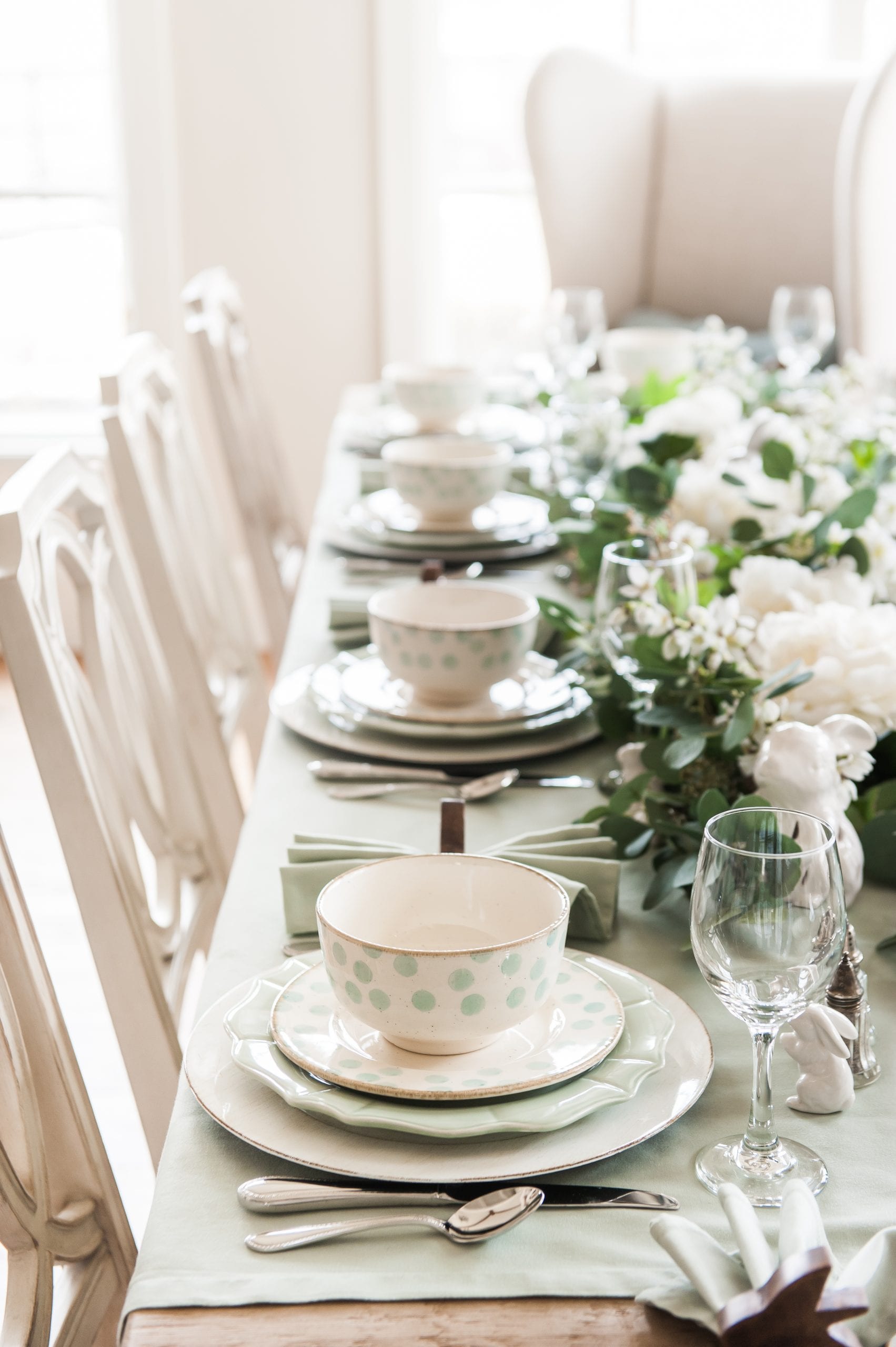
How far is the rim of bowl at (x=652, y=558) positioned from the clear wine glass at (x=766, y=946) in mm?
397

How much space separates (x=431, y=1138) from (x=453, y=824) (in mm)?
270

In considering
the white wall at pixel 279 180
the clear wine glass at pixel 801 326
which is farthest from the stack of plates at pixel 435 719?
the white wall at pixel 279 180

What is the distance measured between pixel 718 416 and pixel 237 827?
703mm

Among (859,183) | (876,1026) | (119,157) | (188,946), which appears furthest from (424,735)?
(119,157)

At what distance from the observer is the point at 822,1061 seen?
67 centimetres

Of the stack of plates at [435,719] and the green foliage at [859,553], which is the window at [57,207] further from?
the green foliage at [859,553]

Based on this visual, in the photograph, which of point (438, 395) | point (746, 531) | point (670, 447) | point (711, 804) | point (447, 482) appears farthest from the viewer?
point (438, 395)

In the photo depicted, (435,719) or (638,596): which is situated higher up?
(638,596)

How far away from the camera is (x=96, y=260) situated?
387 cm

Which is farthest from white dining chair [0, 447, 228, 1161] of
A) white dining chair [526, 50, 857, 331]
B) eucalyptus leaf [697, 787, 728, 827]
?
white dining chair [526, 50, 857, 331]

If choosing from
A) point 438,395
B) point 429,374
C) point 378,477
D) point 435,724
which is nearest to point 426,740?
point 435,724

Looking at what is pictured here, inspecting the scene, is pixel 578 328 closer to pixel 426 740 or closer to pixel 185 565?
pixel 185 565

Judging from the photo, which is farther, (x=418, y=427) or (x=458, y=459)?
(x=418, y=427)

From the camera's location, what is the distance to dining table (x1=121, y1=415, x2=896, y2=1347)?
54 cm
